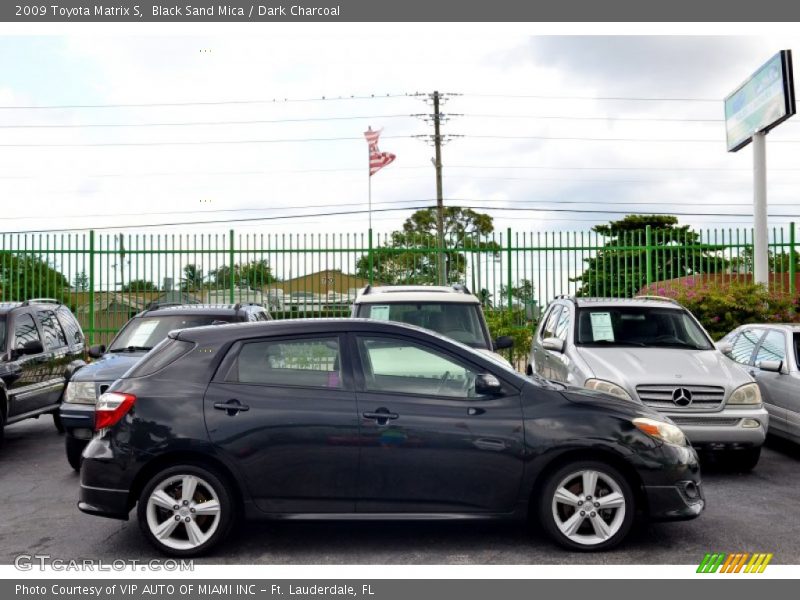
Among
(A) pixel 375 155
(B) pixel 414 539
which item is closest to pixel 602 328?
(B) pixel 414 539

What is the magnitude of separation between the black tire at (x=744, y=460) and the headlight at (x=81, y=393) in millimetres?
6242

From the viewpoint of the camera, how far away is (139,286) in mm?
17406

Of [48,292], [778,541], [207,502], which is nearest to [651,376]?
[778,541]

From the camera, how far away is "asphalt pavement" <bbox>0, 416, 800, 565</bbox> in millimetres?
5453

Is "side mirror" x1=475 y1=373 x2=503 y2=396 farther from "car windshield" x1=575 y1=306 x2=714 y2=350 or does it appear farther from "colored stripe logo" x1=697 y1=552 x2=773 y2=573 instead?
"car windshield" x1=575 y1=306 x2=714 y2=350

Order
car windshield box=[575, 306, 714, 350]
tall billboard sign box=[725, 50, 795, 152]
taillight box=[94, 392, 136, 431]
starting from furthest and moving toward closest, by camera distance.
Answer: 1. tall billboard sign box=[725, 50, 795, 152]
2. car windshield box=[575, 306, 714, 350]
3. taillight box=[94, 392, 136, 431]

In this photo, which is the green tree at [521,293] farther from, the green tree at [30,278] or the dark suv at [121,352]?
the green tree at [30,278]

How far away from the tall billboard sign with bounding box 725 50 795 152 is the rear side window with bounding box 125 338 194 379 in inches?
527

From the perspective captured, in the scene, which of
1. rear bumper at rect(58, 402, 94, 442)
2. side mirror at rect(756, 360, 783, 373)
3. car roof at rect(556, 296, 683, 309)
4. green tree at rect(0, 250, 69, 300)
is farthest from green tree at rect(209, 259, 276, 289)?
side mirror at rect(756, 360, 783, 373)

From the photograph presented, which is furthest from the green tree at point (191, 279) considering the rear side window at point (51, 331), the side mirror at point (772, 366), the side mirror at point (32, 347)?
the side mirror at point (772, 366)

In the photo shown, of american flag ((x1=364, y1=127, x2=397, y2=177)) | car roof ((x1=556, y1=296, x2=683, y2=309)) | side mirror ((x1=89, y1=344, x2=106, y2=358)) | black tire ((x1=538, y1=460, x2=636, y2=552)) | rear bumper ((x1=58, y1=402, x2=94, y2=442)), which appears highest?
american flag ((x1=364, y1=127, x2=397, y2=177))

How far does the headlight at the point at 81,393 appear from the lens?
8.05 meters

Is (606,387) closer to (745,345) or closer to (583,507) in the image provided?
(583,507)

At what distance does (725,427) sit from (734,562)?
2759 millimetres
